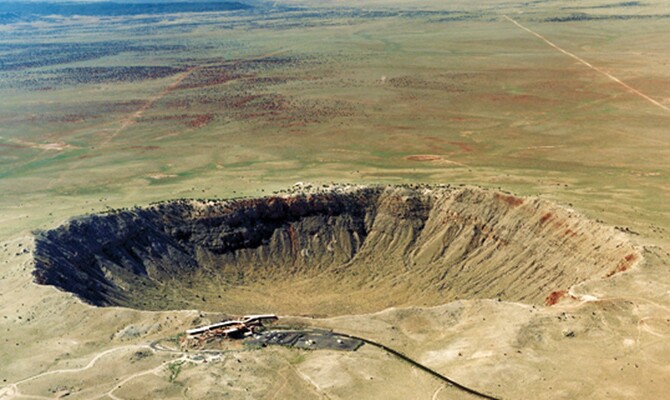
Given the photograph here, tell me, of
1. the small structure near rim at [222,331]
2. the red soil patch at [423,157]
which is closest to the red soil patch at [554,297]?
the small structure near rim at [222,331]

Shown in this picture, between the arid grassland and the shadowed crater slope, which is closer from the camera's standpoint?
the arid grassland

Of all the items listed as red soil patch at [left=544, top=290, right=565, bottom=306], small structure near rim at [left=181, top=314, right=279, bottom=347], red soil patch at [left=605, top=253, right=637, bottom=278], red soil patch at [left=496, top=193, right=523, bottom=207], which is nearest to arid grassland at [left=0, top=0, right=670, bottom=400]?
red soil patch at [left=544, top=290, right=565, bottom=306]

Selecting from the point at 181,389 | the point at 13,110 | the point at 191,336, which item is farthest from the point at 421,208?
the point at 13,110

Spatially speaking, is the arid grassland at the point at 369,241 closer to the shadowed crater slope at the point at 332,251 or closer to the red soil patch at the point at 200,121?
the shadowed crater slope at the point at 332,251

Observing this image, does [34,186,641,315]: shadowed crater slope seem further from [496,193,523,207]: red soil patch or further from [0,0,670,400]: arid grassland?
[0,0,670,400]: arid grassland

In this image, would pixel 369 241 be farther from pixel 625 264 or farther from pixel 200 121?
pixel 200 121

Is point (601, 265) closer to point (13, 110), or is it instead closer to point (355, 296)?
point (355, 296)
